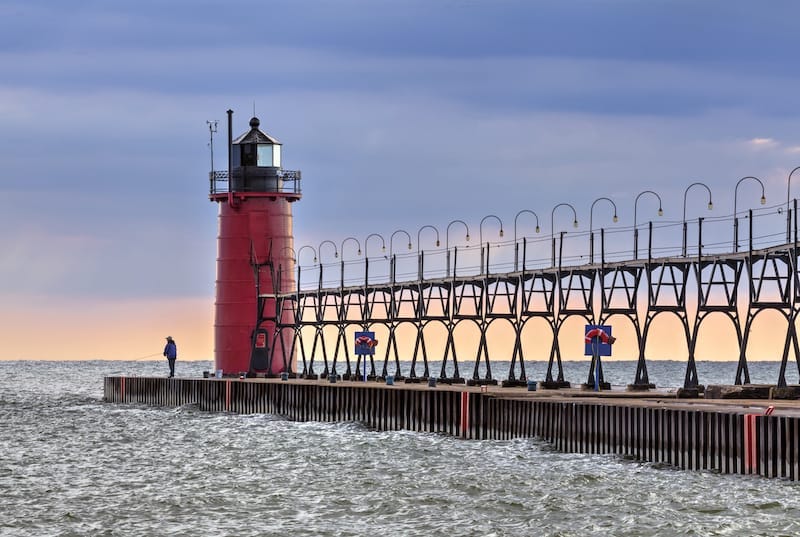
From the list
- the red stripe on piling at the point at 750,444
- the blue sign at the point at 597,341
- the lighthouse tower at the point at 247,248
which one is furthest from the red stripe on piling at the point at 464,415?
the lighthouse tower at the point at 247,248

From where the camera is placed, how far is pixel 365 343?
73438 mm

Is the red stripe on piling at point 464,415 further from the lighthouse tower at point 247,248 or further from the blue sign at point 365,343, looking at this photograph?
the lighthouse tower at point 247,248

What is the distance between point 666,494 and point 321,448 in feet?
59.8

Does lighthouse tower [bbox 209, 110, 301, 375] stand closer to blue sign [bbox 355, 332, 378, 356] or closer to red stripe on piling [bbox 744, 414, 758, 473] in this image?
blue sign [bbox 355, 332, 378, 356]

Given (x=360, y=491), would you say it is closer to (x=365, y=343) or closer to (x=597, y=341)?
(x=597, y=341)

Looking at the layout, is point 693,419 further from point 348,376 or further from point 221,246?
point 221,246

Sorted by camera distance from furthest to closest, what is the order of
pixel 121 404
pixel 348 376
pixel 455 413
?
pixel 121 404 < pixel 348 376 < pixel 455 413

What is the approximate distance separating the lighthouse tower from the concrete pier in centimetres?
1099

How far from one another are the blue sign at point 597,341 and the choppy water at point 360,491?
8.50 metres

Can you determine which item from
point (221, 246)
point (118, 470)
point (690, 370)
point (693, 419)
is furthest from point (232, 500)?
point (221, 246)

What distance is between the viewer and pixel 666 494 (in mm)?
37625

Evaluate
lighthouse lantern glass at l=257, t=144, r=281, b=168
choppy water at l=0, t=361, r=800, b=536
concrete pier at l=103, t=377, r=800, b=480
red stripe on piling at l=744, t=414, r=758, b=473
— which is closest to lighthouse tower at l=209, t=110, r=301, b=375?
lighthouse lantern glass at l=257, t=144, r=281, b=168

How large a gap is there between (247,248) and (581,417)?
41.8 meters

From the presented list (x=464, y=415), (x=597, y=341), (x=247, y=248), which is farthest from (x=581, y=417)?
(x=247, y=248)
